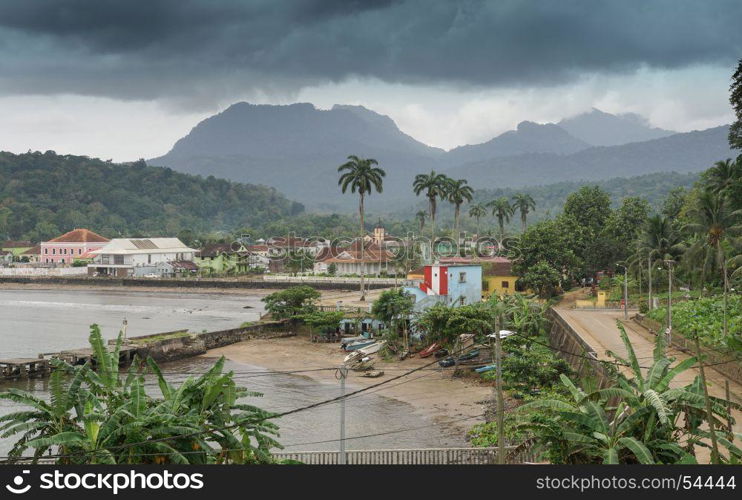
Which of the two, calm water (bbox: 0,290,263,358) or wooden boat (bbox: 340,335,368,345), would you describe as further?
calm water (bbox: 0,290,263,358)

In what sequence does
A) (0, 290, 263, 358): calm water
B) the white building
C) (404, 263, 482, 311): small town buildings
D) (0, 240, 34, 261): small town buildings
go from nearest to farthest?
1. (404, 263, 482, 311): small town buildings
2. (0, 290, 263, 358): calm water
3. the white building
4. (0, 240, 34, 261): small town buildings

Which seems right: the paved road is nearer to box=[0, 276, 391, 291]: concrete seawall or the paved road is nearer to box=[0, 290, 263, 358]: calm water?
box=[0, 290, 263, 358]: calm water

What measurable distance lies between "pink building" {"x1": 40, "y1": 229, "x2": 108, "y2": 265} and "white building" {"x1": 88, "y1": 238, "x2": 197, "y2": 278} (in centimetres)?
854

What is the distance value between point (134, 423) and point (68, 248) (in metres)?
132

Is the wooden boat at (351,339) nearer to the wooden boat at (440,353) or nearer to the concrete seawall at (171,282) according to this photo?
the wooden boat at (440,353)

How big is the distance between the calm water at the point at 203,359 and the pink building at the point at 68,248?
3233cm

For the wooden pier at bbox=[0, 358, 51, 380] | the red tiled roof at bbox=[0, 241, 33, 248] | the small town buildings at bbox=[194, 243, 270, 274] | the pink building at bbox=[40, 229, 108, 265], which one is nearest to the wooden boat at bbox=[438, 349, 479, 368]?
the wooden pier at bbox=[0, 358, 51, 380]

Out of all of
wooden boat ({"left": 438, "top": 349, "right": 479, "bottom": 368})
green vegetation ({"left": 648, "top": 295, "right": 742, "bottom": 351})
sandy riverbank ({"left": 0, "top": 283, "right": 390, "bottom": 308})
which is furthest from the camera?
sandy riverbank ({"left": 0, "top": 283, "right": 390, "bottom": 308})

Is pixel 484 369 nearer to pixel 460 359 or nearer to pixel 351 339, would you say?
pixel 460 359

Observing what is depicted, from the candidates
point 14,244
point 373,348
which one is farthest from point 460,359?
point 14,244

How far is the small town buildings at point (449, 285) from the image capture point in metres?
56.0

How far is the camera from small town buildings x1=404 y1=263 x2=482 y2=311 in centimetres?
5603

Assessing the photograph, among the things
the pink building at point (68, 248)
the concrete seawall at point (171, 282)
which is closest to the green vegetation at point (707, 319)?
the concrete seawall at point (171, 282)

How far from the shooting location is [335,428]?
30.9 meters
